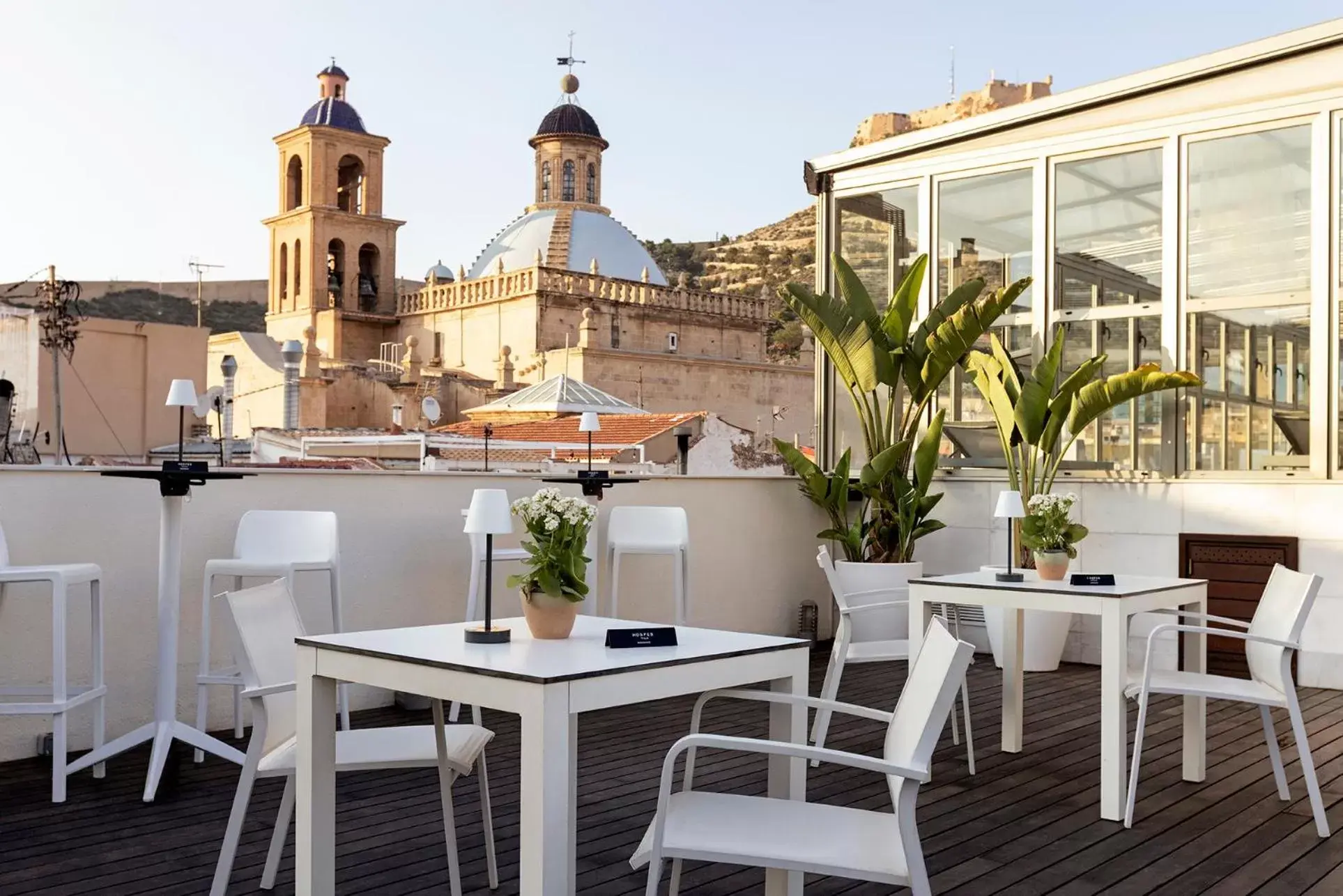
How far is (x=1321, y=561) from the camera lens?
24.0ft

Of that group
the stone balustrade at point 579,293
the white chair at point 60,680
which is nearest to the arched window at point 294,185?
the stone balustrade at point 579,293

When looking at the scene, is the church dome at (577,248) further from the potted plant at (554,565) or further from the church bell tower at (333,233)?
the potted plant at (554,565)

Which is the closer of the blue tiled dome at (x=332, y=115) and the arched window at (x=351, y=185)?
the blue tiled dome at (x=332, y=115)

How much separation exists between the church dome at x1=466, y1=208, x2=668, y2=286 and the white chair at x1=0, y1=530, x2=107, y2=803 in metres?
37.8

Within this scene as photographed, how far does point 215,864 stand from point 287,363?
27.4 m

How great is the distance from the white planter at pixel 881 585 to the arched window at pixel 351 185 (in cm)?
3661

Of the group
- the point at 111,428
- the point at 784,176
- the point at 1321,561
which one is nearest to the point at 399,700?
the point at 1321,561

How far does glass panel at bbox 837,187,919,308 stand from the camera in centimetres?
920

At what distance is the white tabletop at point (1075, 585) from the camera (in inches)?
188

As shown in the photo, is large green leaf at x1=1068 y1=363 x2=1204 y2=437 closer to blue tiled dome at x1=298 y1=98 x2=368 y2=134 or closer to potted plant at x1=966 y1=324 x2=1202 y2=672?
potted plant at x1=966 y1=324 x2=1202 y2=672

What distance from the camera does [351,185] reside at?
42.6 meters

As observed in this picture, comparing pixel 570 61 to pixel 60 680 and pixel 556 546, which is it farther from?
→ pixel 556 546

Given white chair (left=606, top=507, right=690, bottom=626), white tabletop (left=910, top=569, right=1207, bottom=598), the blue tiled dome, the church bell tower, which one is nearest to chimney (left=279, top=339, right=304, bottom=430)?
the church bell tower

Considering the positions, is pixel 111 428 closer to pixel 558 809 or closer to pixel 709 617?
pixel 709 617
